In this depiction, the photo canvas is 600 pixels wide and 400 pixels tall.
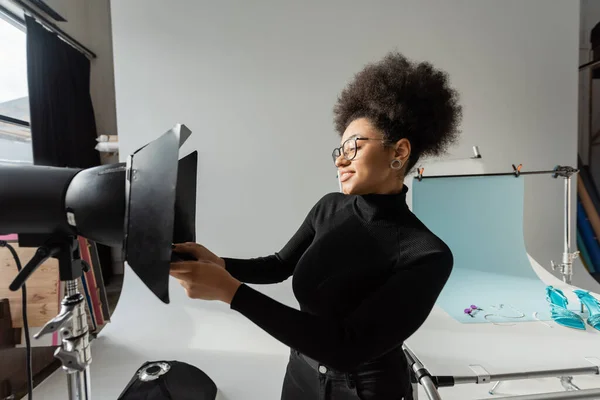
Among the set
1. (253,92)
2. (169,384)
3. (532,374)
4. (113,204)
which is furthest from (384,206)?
(253,92)

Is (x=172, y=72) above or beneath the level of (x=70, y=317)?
above

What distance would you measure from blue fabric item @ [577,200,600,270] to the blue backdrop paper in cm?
99

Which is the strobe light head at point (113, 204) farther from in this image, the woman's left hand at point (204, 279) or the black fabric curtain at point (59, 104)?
the black fabric curtain at point (59, 104)

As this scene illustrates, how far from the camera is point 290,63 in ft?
6.29

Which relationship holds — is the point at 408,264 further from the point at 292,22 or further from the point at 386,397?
the point at 292,22

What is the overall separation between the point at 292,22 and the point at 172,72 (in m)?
0.78

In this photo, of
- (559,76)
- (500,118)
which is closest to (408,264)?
(500,118)

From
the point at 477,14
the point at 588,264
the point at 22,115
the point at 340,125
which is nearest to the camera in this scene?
the point at 340,125

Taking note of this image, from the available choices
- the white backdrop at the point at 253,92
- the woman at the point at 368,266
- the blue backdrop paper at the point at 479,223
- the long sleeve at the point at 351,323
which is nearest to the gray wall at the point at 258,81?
the white backdrop at the point at 253,92

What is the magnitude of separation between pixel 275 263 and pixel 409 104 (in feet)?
1.78

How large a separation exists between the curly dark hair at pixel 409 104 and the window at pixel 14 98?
248 cm

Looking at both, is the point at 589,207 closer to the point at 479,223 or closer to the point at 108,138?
the point at 479,223

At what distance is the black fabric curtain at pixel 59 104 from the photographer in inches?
86.7

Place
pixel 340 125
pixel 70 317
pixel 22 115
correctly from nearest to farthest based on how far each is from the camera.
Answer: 1. pixel 70 317
2. pixel 340 125
3. pixel 22 115
